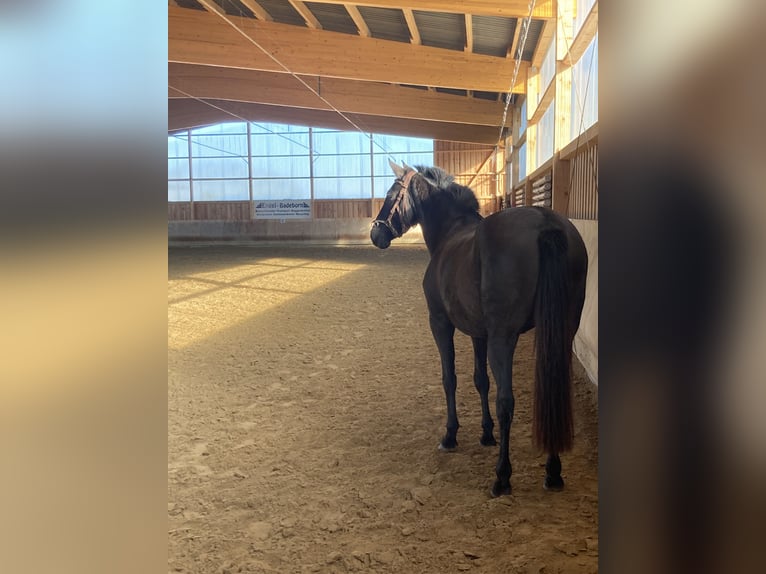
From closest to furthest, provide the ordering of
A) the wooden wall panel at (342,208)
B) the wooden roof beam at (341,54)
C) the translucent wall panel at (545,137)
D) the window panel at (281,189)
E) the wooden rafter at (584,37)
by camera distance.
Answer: the wooden rafter at (584,37)
the translucent wall panel at (545,137)
the wooden roof beam at (341,54)
the wooden wall panel at (342,208)
the window panel at (281,189)

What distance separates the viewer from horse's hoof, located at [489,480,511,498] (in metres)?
2.39

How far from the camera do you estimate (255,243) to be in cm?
1731

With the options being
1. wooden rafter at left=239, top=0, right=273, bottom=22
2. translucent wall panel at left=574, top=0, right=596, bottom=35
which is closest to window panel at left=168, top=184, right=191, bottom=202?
wooden rafter at left=239, top=0, right=273, bottom=22

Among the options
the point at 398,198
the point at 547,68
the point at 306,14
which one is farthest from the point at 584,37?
the point at 306,14

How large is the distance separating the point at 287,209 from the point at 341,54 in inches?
392

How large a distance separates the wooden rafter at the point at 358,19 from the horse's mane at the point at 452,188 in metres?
5.04

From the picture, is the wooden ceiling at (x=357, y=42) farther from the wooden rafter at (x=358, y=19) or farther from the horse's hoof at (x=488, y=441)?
the horse's hoof at (x=488, y=441)

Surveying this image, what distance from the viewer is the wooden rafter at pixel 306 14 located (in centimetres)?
783

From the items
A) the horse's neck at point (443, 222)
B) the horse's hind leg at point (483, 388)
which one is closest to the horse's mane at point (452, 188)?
the horse's neck at point (443, 222)

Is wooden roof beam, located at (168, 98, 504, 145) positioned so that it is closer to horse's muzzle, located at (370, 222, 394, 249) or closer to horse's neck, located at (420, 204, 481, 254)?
horse's muzzle, located at (370, 222, 394, 249)
